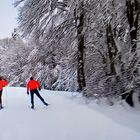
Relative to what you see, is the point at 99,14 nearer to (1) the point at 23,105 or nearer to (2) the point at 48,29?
(2) the point at 48,29

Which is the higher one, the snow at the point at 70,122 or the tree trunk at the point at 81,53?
the tree trunk at the point at 81,53

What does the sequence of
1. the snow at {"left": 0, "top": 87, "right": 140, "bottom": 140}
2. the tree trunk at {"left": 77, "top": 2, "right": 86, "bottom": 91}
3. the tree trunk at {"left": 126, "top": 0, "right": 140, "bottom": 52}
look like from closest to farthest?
the snow at {"left": 0, "top": 87, "right": 140, "bottom": 140}
the tree trunk at {"left": 126, "top": 0, "right": 140, "bottom": 52}
the tree trunk at {"left": 77, "top": 2, "right": 86, "bottom": 91}

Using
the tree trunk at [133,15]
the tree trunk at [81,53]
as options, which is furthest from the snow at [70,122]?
the tree trunk at [133,15]

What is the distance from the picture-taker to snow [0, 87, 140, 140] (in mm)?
10516

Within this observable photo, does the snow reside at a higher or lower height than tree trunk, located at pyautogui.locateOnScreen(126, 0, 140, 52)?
lower

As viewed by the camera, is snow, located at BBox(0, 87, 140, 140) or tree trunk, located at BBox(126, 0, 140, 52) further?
tree trunk, located at BBox(126, 0, 140, 52)

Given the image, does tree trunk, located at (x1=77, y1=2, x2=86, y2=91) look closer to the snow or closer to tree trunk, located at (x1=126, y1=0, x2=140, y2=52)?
the snow

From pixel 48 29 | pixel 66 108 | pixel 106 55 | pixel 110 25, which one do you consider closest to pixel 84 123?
pixel 66 108

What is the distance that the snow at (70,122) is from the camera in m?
10.5

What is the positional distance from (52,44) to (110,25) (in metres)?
5.13

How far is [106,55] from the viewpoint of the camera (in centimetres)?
1697

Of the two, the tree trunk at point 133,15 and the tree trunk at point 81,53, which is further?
the tree trunk at point 81,53

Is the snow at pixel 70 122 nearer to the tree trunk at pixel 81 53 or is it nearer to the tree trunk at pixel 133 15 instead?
the tree trunk at pixel 81 53

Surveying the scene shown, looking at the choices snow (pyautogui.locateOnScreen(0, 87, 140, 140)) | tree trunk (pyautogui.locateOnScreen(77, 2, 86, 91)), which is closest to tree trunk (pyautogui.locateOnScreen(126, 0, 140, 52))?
snow (pyautogui.locateOnScreen(0, 87, 140, 140))
